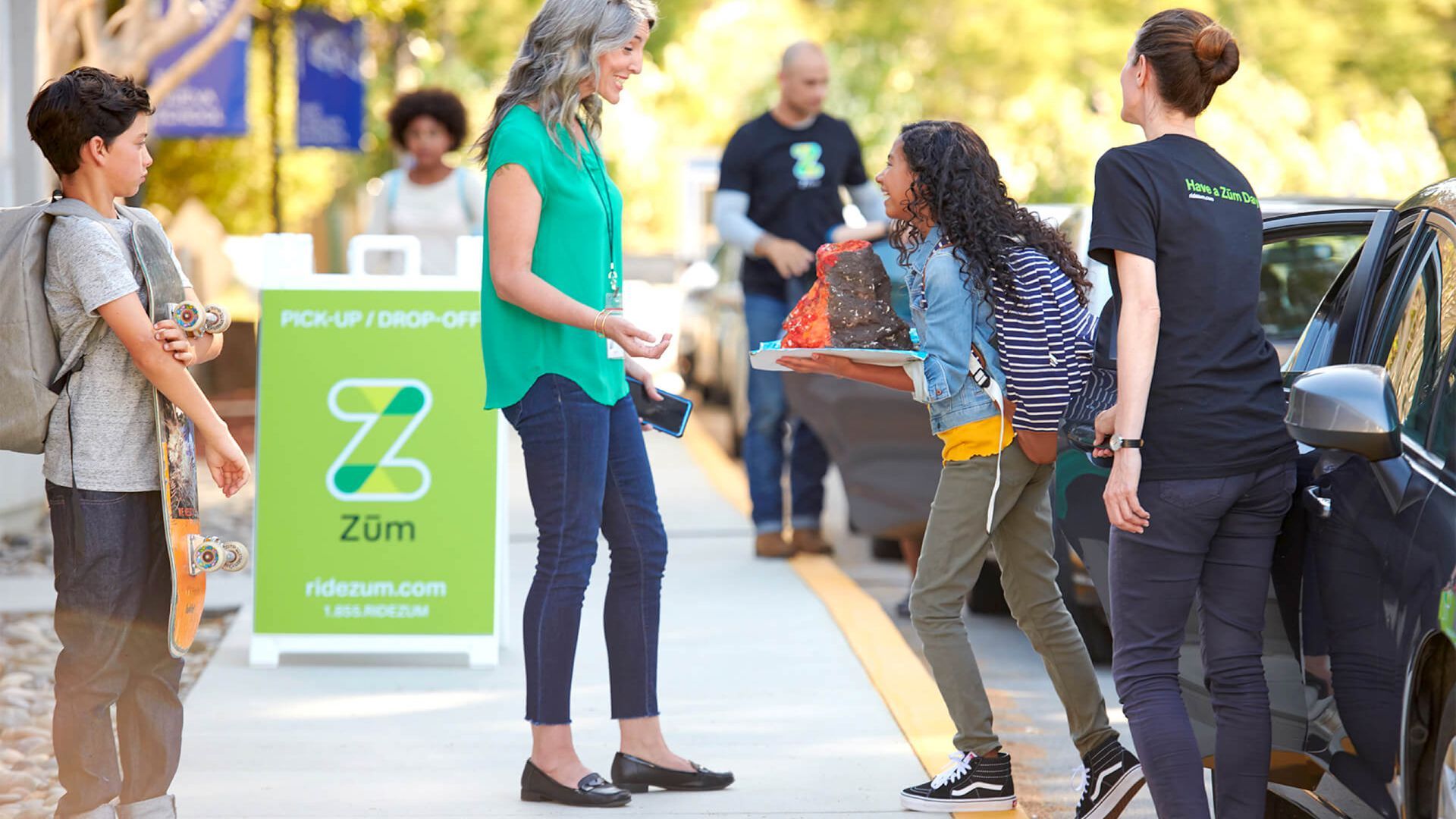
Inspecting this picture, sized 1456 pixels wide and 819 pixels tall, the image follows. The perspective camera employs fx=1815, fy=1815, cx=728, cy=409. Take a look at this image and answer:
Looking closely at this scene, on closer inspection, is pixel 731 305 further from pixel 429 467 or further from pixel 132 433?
pixel 132 433

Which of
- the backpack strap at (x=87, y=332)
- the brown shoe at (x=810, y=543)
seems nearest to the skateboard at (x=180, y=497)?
the backpack strap at (x=87, y=332)

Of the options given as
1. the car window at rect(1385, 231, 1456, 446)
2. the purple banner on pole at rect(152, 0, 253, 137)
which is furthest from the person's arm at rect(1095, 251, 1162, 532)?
the purple banner on pole at rect(152, 0, 253, 137)

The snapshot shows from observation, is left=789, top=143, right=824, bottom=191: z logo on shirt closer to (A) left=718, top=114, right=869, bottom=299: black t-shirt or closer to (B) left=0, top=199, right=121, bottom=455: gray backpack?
(A) left=718, top=114, right=869, bottom=299: black t-shirt

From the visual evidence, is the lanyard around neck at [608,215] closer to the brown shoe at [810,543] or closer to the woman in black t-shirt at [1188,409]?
the woman in black t-shirt at [1188,409]

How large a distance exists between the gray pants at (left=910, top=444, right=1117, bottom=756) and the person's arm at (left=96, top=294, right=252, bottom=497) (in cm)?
167

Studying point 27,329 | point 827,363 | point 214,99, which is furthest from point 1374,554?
point 214,99

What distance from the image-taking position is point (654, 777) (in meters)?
4.75

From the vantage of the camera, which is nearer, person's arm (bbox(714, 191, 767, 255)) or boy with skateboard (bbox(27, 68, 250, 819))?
boy with skateboard (bbox(27, 68, 250, 819))

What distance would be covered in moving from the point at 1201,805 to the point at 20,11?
8041 millimetres

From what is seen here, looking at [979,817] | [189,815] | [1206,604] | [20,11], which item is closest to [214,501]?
[20,11]

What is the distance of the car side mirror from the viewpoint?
11.0ft

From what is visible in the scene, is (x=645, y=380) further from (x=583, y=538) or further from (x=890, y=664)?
(x=890, y=664)

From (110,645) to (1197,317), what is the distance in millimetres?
2394

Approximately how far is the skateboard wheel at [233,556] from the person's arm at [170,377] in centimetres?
12
